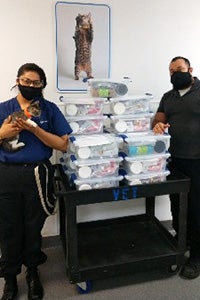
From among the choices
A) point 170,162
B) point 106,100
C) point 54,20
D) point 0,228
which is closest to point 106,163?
point 106,100

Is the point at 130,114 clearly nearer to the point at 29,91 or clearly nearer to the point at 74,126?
the point at 74,126

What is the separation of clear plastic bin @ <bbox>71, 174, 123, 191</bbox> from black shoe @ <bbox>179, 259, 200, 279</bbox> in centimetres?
82

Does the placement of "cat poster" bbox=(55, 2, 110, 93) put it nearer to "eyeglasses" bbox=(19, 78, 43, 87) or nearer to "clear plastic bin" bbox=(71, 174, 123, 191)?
"eyeglasses" bbox=(19, 78, 43, 87)

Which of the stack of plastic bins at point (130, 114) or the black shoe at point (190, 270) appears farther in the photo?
the black shoe at point (190, 270)

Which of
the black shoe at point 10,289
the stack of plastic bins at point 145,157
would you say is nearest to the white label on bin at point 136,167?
the stack of plastic bins at point 145,157

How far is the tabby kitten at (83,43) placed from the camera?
2230 millimetres

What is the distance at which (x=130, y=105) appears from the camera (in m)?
1.98

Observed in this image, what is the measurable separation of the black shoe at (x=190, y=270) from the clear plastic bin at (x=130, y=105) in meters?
1.10

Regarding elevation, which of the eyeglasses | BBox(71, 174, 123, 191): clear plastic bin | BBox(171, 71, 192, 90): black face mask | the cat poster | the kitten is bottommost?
BBox(71, 174, 123, 191): clear plastic bin

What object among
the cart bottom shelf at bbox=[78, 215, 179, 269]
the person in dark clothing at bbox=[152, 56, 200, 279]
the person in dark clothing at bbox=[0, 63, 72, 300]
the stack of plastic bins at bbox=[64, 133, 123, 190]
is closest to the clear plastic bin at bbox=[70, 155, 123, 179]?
the stack of plastic bins at bbox=[64, 133, 123, 190]

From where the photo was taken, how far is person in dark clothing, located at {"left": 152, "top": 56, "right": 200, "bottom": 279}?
2.01 m

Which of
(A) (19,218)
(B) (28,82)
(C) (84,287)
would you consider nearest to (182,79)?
(B) (28,82)

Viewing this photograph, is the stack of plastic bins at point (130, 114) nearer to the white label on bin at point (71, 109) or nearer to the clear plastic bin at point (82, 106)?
the clear plastic bin at point (82, 106)

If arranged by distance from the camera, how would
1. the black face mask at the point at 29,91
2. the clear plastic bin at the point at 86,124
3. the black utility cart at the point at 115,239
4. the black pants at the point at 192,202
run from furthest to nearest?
the black pants at the point at 192,202 → the clear plastic bin at the point at 86,124 → the black utility cart at the point at 115,239 → the black face mask at the point at 29,91
